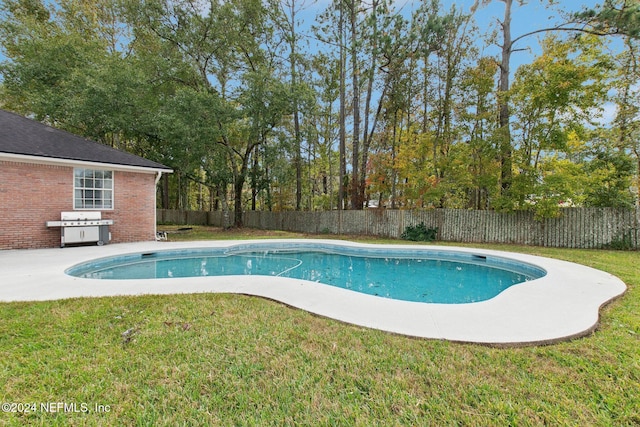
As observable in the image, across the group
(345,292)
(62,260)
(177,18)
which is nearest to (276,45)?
(177,18)

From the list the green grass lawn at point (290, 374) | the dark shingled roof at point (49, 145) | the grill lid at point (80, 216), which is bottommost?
the green grass lawn at point (290, 374)

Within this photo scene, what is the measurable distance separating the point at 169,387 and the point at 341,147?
13.8 meters

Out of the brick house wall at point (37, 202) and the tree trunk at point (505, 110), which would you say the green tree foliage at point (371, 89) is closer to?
the tree trunk at point (505, 110)

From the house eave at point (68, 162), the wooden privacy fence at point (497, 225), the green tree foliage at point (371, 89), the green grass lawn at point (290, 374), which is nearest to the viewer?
the green grass lawn at point (290, 374)

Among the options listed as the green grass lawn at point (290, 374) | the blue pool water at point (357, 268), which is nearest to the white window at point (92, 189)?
the blue pool water at point (357, 268)

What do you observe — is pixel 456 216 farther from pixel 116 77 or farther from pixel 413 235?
pixel 116 77

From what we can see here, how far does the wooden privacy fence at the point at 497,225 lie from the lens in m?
9.32

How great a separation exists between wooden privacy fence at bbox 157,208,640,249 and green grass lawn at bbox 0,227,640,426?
875 centimetres

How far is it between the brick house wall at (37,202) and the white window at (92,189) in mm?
136

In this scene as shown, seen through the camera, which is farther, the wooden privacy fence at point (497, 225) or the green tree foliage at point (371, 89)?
the green tree foliage at point (371, 89)

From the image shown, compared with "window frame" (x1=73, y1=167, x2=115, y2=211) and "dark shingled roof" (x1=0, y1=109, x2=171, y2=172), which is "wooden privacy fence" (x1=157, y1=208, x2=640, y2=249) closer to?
"dark shingled roof" (x1=0, y1=109, x2=171, y2=172)

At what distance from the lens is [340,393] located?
6.39ft

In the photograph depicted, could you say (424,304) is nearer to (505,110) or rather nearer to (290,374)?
(290,374)

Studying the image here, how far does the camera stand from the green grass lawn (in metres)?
1.74
